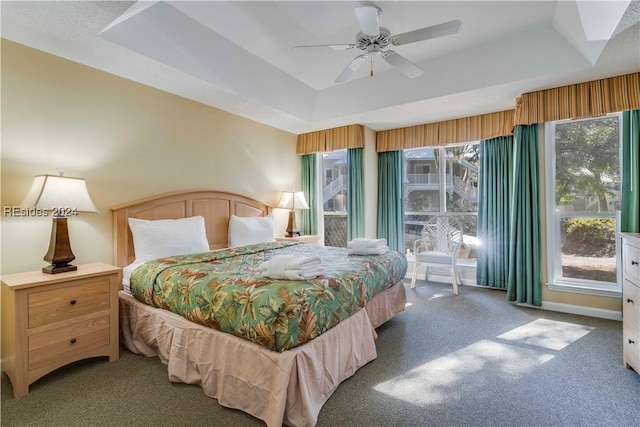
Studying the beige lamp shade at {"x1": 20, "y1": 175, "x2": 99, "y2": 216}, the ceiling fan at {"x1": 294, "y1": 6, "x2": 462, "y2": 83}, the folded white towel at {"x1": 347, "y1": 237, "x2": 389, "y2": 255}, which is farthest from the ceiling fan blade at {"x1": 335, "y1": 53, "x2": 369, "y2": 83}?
the beige lamp shade at {"x1": 20, "y1": 175, "x2": 99, "y2": 216}

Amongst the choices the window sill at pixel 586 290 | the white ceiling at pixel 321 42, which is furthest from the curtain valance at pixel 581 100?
the window sill at pixel 586 290

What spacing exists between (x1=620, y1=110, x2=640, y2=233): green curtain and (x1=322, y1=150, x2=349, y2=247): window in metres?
3.35

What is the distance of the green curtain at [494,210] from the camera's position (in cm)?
407

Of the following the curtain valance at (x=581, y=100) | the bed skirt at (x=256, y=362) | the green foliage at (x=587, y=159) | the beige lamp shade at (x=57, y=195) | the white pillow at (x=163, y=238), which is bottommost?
the bed skirt at (x=256, y=362)

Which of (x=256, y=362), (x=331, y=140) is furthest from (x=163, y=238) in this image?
(x=331, y=140)

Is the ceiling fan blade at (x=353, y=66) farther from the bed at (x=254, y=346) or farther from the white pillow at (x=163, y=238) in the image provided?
the white pillow at (x=163, y=238)

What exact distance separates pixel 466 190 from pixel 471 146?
0.66m

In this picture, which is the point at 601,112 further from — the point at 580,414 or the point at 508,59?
the point at 580,414

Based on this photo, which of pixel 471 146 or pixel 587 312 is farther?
pixel 471 146

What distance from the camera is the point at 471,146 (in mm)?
4547

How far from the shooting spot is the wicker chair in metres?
4.06

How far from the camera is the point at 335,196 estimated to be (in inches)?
207

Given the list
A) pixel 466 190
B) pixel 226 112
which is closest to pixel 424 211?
pixel 466 190

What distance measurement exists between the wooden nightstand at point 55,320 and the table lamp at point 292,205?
8.52 feet
